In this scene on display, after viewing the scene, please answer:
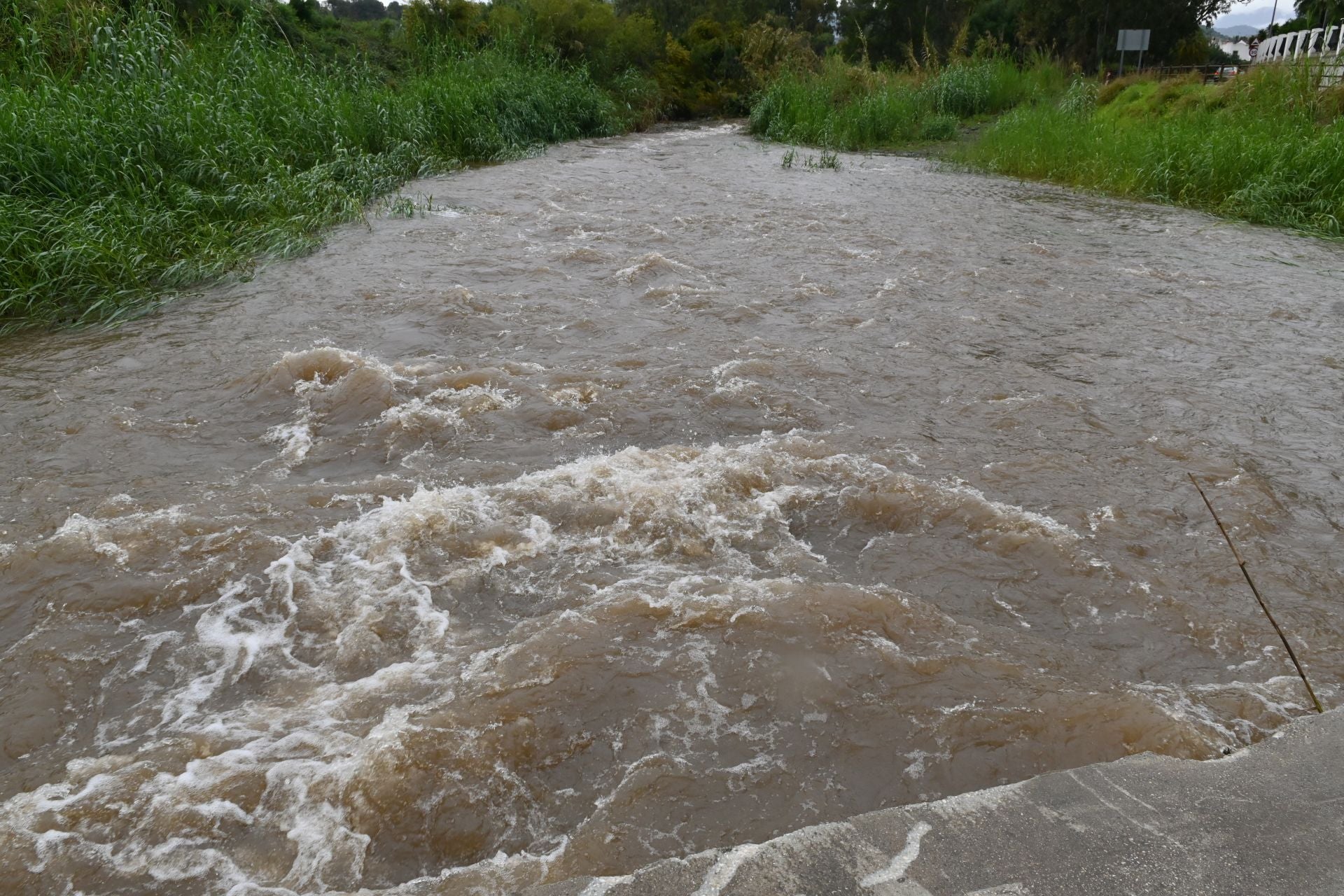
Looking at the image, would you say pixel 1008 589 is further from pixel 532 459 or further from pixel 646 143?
pixel 646 143

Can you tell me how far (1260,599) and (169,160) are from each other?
Answer: 31.3ft

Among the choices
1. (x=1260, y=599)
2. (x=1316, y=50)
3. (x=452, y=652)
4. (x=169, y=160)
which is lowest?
(x=452, y=652)

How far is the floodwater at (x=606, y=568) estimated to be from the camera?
2561mm

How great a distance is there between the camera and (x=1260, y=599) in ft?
10.4

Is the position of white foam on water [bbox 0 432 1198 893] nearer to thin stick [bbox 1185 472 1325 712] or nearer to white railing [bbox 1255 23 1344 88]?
thin stick [bbox 1185 472 1325 712]

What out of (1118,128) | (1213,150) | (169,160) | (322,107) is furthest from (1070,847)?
(1118,128)

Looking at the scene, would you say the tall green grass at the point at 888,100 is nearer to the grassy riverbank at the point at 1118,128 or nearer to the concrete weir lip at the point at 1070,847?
the grassy riverbank at the point at 1118,128

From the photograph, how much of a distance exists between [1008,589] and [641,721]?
166cm

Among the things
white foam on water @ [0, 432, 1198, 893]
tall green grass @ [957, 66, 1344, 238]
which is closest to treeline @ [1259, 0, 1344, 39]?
tall green grass @ [957, 66, 1344, 238]

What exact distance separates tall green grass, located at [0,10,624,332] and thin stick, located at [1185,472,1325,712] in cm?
726

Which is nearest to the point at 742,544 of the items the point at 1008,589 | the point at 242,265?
the point at 1008,589

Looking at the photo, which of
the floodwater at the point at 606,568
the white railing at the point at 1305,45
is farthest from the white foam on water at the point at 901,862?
the white railing at the point at 1305,45

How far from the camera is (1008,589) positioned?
142 inches

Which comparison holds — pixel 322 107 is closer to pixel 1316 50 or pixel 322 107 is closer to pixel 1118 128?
pixel 1118 128
